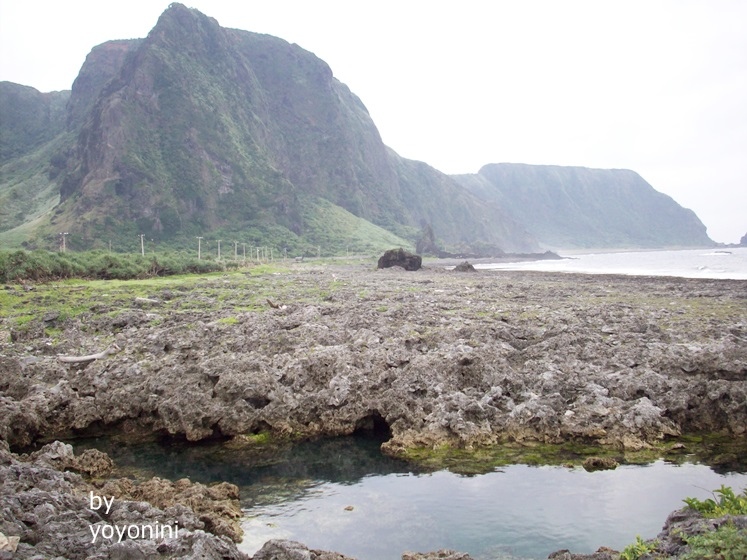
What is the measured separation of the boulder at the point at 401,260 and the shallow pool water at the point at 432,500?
237 feet

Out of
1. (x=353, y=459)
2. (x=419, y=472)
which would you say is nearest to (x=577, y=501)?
(x=419, y=472)

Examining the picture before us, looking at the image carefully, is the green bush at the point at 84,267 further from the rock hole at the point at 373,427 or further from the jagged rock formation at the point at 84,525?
the jagged rock formation at the point at 84,525

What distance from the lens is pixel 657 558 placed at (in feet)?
28.5

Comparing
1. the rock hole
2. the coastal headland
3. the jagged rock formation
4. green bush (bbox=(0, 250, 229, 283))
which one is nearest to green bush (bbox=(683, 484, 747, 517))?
the coastal headland

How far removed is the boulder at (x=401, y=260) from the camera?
88.6m

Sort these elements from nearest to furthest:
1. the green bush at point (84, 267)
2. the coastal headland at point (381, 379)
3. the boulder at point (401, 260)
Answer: the coastal headland at point (381, 379)
the green bush at point (84, 267)
the boulder at point (401, 260)

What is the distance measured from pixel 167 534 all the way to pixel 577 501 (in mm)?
8834

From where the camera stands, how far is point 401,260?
89.8 metres

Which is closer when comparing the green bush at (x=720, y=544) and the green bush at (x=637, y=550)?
the green bush at (x=720, y=544)

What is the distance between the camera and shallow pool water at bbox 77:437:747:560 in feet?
39.2

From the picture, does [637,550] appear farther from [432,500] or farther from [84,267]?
[84,267]

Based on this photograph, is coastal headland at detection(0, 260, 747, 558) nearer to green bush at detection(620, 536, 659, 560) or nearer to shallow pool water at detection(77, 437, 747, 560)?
shallow pool water at detection(77, 437, 747, 560)

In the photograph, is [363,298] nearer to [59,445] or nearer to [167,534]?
[59,445]

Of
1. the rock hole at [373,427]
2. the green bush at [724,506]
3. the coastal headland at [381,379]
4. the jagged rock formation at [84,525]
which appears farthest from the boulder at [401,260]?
the green bush at [724,506]
